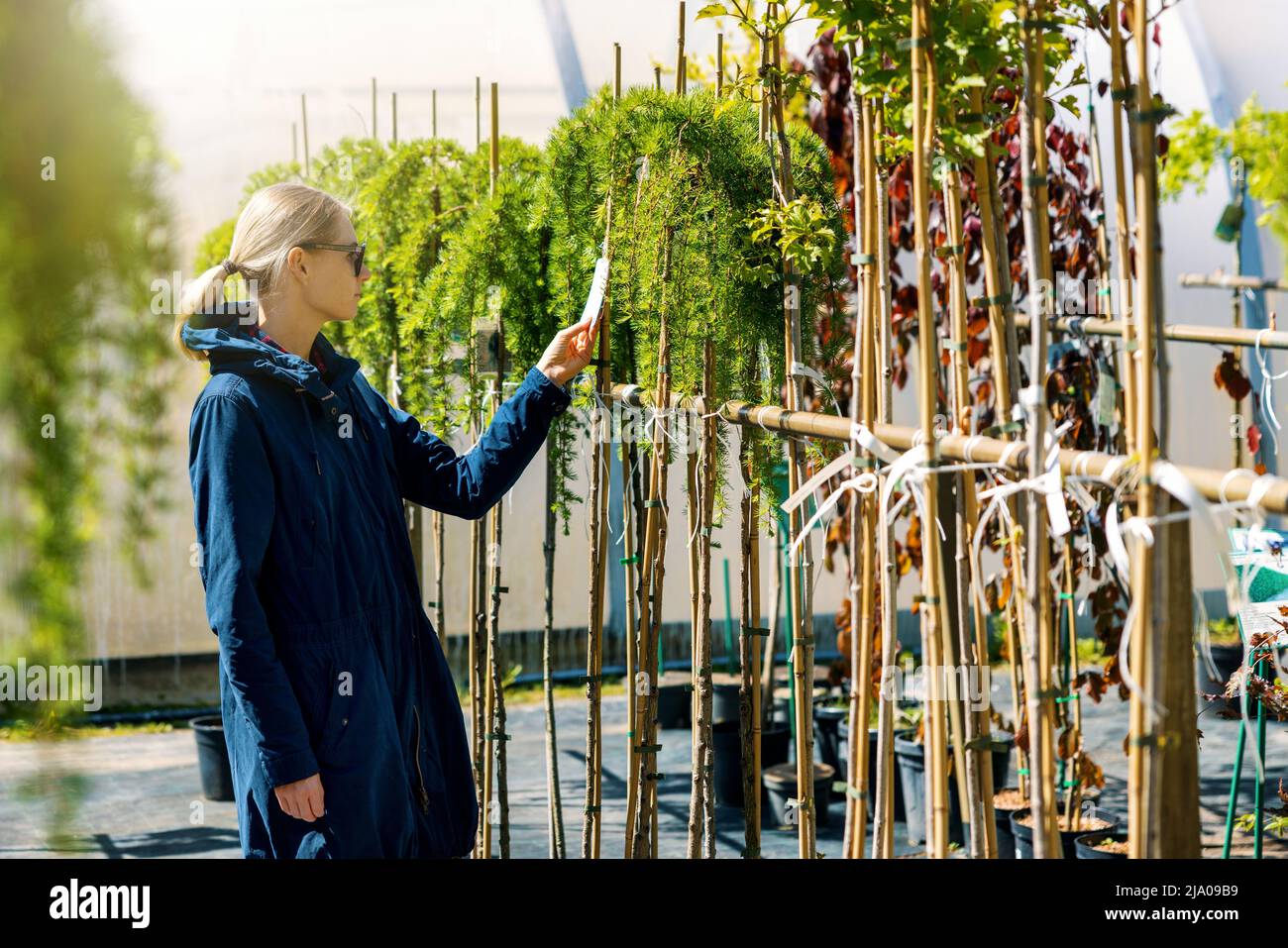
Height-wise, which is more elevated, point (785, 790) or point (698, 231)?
point (698, 231)

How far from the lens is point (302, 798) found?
1572 millimetres

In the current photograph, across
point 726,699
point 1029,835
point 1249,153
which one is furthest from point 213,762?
point 1249,153

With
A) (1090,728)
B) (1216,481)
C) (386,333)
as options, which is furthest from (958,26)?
(1090,728)

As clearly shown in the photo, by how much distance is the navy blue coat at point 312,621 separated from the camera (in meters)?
1.57

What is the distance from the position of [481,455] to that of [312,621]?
37cm

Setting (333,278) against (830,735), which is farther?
(830,735)

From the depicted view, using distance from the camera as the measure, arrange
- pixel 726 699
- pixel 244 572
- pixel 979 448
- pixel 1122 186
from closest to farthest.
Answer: pixel 1122 186 < pixel 979 448 < pixel 244 572 < pixel 726 699

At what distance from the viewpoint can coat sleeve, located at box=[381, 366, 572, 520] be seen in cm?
183

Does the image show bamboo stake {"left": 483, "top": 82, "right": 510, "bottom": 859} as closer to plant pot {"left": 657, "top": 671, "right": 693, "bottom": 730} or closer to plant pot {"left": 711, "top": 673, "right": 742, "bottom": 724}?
plant pot {"left": 711, "top": 673, "right": 742, "bottom": 724}

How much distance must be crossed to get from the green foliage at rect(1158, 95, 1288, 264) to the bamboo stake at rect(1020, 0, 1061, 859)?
3.81m

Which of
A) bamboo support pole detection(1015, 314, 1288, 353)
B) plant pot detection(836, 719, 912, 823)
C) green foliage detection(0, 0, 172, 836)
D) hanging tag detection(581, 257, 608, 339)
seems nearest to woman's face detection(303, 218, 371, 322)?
hanging tag detection(581, 257, 608, 339)

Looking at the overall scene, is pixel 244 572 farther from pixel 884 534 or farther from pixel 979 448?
pixel 979 448
